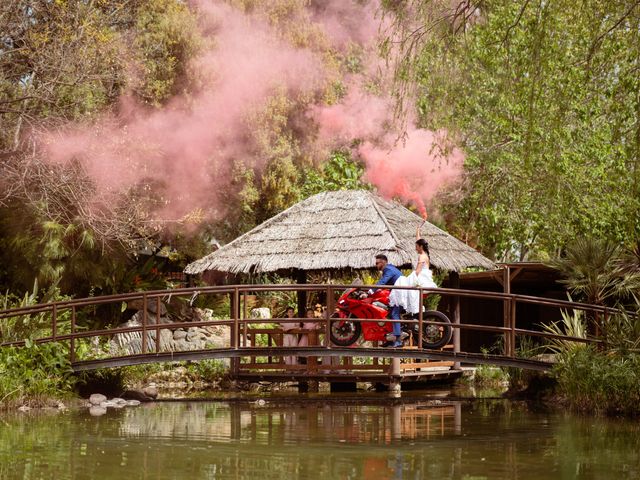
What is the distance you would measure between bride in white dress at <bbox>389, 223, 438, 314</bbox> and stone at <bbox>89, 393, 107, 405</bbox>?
14.9 ft

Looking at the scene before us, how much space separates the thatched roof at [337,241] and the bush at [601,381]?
3.98m

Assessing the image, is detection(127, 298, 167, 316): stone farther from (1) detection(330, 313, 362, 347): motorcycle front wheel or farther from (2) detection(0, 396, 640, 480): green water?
(1) detection(330, 313, 362, 347): motorcycle front wheel

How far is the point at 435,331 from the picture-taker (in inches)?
671

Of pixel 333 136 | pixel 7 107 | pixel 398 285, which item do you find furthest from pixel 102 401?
pixel 333 136

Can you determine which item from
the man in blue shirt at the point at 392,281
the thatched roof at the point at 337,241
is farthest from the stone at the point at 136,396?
the man in blue shirt at the point at 392,281

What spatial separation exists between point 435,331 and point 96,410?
16.6 ft

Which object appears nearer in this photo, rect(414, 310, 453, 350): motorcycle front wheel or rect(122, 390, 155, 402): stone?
rect(414, 310, 453, 350): motorcycle front wheel

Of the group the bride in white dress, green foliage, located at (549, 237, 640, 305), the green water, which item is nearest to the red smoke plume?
green foliage, located at (549, 237, 640, 305)

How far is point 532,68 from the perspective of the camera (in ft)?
43.1

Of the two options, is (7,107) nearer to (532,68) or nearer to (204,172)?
(204,172)

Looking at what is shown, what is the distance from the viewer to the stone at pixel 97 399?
55.3ft

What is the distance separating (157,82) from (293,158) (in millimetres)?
4287

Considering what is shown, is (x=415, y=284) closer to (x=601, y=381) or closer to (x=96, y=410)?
(x=601, y=381)

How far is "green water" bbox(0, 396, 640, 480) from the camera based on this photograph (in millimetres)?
9930
